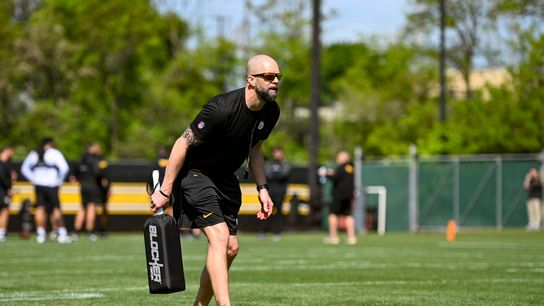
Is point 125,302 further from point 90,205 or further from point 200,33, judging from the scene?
point 200,33

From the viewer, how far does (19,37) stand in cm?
4800

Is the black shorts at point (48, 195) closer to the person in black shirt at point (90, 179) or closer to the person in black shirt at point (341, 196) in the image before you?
the person in black shirt at point (90, 179)

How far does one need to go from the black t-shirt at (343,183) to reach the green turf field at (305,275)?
10.1 feet

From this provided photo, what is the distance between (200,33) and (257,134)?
5942 cm

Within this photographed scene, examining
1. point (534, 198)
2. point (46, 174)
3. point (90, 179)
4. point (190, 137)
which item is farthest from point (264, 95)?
point (534, 198)

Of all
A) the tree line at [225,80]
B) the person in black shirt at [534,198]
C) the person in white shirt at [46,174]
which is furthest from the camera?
the tree line at [225,80]

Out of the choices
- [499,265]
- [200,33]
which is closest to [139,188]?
[499,265]

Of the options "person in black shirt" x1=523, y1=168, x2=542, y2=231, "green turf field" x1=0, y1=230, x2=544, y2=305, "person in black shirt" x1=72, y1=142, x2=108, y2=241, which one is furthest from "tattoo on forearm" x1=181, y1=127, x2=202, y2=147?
"person in black shirt" x1=523, y1=168, x2=542, y2=231

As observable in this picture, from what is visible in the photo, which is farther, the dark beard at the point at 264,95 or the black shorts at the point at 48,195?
the black shorts at the point at 48,195

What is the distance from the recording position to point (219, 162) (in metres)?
8.01

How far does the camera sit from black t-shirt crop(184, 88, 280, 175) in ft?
25.4

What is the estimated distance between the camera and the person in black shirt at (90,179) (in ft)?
81.5

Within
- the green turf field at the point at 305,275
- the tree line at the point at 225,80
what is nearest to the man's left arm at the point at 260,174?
the green turf field at the point at 305,275

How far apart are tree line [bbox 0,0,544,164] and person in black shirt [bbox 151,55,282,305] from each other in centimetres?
3103
